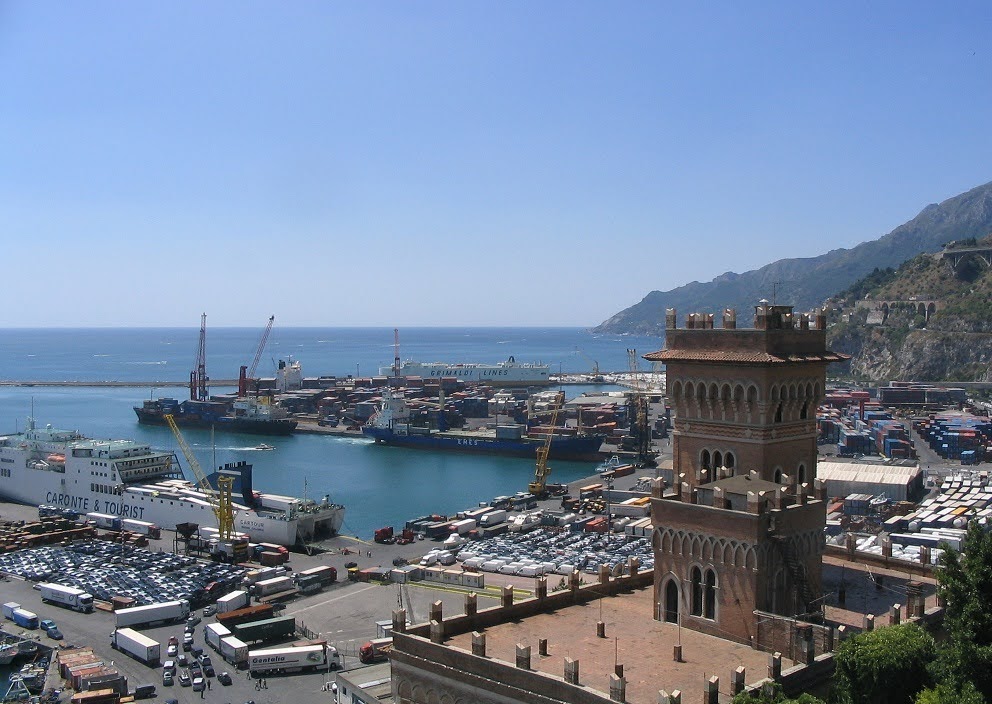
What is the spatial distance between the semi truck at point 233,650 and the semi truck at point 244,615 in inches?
118

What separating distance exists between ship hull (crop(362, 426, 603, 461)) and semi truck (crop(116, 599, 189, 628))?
194ft

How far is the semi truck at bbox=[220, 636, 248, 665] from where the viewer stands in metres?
35.5

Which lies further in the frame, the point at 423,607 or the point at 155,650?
the point at 423,607

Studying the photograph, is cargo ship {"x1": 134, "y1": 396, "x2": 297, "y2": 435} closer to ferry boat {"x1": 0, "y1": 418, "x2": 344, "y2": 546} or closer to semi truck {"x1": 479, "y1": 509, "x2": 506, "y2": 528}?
ferry boat {"x1": 0, "y1": 418, "x2": 344, "y2": 546}

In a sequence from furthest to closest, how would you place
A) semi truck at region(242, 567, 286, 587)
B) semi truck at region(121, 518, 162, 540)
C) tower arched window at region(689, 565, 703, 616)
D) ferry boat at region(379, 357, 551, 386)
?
1. ferry boat at region(379, 357, 551, 386)
2. semi truck at region(121, 518, 162, 540)
3. semi truck at region(242, 567, 286, 587)
4. tower arched window at region(689, 565, 703, 616)

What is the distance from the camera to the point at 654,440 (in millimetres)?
108750

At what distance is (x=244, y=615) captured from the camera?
40.5m

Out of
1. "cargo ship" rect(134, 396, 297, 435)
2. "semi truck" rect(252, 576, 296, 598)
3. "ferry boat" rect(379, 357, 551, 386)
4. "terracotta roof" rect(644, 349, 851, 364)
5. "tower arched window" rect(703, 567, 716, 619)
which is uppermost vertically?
"terracotta roof" rect(644, 349, 851, 364)

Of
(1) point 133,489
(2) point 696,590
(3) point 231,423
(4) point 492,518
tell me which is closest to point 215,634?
(2) point 696,590

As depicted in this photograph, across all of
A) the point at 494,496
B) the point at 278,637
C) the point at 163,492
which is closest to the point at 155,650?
the point at 278,637

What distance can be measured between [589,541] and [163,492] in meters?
30.5

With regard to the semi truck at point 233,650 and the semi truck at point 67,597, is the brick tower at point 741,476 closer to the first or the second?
the semi truck at point 233,650

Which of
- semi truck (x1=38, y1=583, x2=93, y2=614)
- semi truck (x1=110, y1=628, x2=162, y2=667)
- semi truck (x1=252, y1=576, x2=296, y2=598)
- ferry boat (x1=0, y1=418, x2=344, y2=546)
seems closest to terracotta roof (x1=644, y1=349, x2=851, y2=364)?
semi truck (x1=110, y1=628, x2=162, y2=667)

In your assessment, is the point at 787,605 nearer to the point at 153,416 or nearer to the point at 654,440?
the point at 654,440
